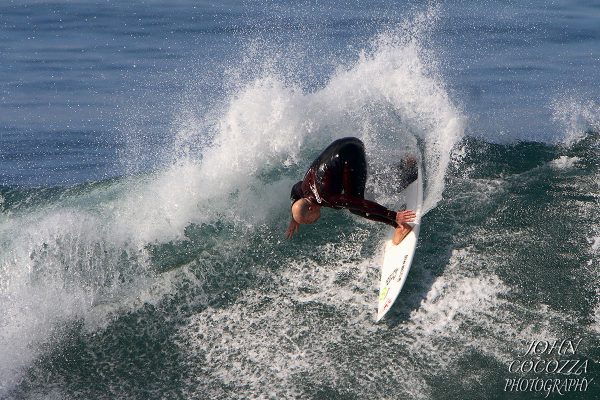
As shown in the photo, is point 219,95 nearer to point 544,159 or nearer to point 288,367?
point 544,159

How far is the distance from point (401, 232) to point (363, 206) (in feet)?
2.04

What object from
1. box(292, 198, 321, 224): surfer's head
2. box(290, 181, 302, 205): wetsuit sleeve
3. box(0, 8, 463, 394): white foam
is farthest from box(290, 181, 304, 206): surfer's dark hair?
box(0, 8, 463, 394): white foam

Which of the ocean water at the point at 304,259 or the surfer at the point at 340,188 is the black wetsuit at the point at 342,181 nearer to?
the surfer at the point at 340,188

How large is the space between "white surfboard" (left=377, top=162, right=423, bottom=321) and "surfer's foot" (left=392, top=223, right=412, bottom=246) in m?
0.03

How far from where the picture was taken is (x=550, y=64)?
623 inches

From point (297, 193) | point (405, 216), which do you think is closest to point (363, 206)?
point (405, 216)

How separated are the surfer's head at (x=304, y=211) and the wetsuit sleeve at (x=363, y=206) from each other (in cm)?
21

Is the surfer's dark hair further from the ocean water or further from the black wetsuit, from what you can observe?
the ocean water

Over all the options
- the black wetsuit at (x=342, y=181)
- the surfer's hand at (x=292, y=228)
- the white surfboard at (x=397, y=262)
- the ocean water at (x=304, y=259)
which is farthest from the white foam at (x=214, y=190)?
the black wetsuit at (x=342, y=181)

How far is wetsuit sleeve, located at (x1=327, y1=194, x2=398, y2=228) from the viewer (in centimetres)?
716

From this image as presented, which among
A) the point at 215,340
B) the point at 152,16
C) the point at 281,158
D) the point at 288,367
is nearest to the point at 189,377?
the point at 215,340

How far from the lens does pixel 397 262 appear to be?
7309 mm

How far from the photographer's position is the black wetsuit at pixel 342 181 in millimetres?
7234

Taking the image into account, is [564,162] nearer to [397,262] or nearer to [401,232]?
[401,232]
